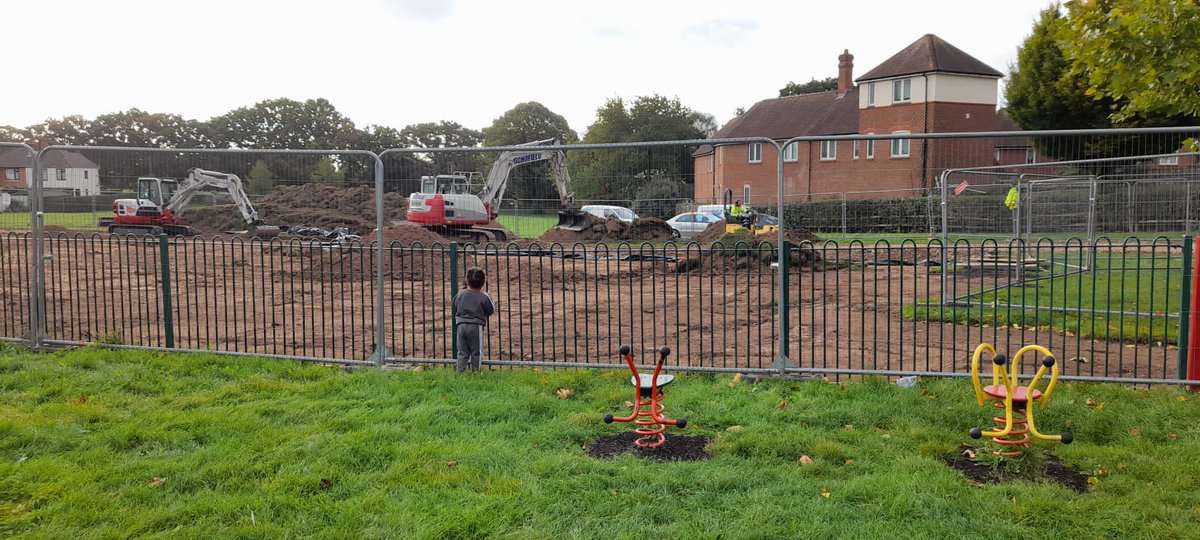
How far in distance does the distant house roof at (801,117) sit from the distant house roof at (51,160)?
35159mm

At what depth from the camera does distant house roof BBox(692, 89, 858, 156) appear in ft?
144

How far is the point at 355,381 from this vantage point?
7047mm

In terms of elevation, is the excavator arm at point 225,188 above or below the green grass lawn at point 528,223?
above

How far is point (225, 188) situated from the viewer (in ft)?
56.5

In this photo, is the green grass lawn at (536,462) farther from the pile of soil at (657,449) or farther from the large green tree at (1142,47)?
the large green tree at (1142,47)

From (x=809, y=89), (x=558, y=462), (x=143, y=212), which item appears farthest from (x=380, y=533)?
(x=809, y=89)

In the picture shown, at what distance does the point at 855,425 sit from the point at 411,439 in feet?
10.3

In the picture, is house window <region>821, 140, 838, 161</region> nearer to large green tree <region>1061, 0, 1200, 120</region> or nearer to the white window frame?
the white window frame

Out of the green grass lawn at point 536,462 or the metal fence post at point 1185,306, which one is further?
the metal fence post at point 1185,306

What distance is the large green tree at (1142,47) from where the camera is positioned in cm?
744

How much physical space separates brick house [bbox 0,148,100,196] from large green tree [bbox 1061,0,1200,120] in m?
10.9

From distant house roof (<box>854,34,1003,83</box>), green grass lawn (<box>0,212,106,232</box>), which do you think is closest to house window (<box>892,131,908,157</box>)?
green grass lawn (<box>0,212,106,232</box>)

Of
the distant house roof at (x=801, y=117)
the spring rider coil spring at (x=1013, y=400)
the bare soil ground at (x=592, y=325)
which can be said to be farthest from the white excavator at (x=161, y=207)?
the distant house roof at (x=801, y=117)

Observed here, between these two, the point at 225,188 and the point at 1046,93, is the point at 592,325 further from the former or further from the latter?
the point at 1046,93
